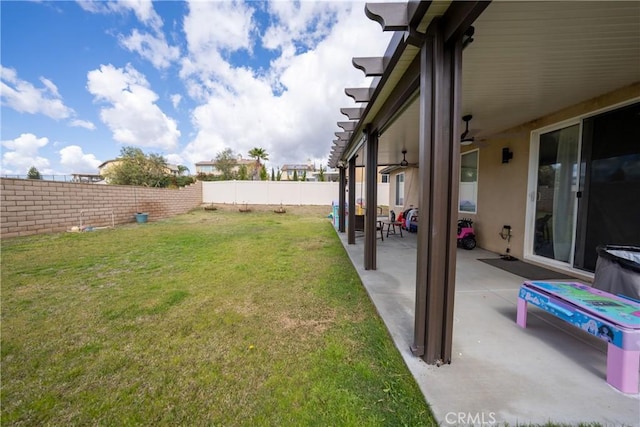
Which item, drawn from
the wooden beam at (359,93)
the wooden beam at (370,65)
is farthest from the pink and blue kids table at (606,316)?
the wooden beam at (359,93)

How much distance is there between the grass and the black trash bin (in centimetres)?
202

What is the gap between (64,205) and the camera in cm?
790

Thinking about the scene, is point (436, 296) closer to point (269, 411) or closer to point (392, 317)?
point (392, 317)

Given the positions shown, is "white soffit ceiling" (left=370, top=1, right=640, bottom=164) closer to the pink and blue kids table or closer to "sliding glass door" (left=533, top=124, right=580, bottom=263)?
"sliding glass door" (left=533, top=124, right=580, bottom=263)

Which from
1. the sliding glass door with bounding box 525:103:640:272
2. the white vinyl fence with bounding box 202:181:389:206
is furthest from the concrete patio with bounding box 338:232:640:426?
Result: the white vinyl fence with bounding box 202:181:389:206

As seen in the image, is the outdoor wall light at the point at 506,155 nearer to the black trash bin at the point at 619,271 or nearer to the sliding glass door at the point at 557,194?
the sliding glass door at the point at 557,194

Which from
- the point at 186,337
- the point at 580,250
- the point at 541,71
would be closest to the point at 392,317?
the point at 186,337

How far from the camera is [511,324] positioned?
2.28 metres

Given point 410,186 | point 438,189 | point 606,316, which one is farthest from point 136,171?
point 606,316

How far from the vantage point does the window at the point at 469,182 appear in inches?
226

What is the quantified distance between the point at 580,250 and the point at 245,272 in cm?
507

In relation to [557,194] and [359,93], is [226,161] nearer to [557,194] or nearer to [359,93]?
[359,93]

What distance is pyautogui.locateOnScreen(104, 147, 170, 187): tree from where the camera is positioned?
2208 centimetres

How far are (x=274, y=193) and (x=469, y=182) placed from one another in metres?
12.6
